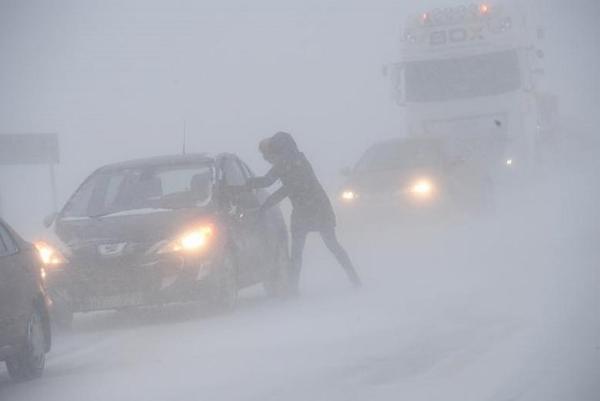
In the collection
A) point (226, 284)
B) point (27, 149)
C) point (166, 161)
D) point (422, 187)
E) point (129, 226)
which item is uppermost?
point (166, 161)

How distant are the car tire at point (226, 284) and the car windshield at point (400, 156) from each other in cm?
959

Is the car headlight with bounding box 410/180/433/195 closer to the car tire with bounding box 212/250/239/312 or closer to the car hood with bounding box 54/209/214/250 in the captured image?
the car tire with bounding box 212/250/239/312

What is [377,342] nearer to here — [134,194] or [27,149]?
[134,194]

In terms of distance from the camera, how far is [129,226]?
1291 cm

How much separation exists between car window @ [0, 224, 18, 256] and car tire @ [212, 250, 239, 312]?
8.73 ft

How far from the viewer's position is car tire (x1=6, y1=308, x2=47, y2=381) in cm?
1004

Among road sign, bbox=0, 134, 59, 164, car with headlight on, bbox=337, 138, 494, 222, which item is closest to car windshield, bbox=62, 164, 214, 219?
car with headlight on, bbox=337, 138, 494, 222

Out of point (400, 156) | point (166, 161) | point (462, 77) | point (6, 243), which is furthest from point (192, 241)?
point (462, 77)

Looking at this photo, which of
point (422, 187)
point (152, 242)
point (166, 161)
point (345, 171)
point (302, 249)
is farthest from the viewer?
point (422, 187)

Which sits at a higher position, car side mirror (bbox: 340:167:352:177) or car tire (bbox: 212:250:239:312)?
car tire (bbox: 212:250:239:312)

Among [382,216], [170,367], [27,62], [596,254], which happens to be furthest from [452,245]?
[27,62]

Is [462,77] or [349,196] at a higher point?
[462,77]

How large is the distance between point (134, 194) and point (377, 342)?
425 centimetres

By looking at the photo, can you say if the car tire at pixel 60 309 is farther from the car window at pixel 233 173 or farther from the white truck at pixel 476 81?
the white truck at pixel 476 81
